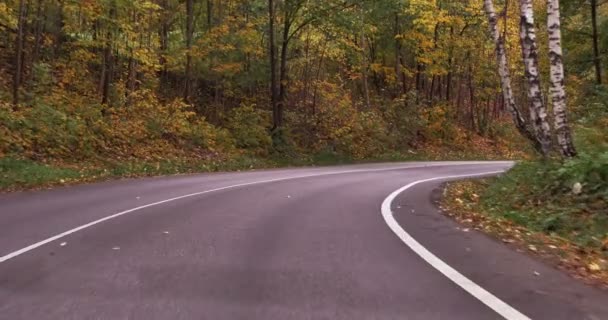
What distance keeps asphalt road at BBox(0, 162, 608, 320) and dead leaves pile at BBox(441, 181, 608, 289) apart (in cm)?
31

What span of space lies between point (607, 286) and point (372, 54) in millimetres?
35192

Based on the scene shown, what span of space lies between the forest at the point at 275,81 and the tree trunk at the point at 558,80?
3 centimetres

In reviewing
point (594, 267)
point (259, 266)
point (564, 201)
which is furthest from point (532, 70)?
point (259, 266)

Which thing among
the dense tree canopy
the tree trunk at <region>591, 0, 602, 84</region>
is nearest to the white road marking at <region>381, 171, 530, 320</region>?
the dense tree canopy

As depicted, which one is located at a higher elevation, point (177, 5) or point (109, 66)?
point (177, 5)

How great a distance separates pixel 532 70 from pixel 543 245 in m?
7.67

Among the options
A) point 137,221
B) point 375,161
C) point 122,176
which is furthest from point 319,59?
point 137,221

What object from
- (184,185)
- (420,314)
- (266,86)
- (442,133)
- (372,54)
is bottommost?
(420,314)

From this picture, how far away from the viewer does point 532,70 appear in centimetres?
1460

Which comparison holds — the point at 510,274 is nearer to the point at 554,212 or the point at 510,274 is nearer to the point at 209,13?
the point at 554,212

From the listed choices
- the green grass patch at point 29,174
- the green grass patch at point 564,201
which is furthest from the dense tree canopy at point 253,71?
the green grass patch at point 564,201

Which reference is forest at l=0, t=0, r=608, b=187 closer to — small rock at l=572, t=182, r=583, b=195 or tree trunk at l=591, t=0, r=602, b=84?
tree trunk at l=591, t=0, r=602, b=84

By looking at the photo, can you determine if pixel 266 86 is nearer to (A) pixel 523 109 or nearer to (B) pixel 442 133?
(B) pixel 442 133

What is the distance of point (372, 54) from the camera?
1578 inches
